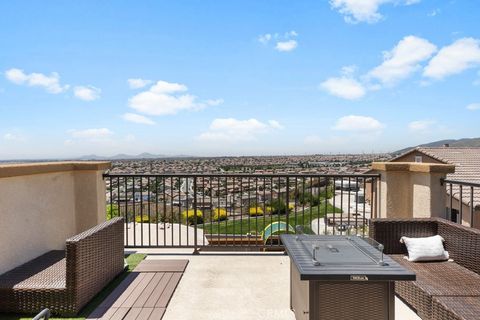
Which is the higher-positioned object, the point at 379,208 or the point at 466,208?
the point at 379,208

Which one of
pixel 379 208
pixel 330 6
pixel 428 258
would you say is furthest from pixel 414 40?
pixel 428 258

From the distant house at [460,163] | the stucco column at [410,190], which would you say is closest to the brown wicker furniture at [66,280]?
the stucco column at [410,190]

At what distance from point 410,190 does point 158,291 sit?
3365 mm

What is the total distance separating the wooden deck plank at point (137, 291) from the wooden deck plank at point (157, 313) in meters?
0.26

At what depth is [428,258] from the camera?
10.7 feet

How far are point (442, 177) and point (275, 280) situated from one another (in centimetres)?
238

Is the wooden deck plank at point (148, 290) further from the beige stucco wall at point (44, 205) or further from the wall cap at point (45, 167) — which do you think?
the wall cap at point (45, 167)

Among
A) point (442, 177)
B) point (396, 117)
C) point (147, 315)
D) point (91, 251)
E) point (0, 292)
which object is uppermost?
point (396, 117)

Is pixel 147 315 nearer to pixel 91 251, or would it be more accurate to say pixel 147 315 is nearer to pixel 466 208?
pixel 91 251

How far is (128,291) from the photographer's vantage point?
10.4ft

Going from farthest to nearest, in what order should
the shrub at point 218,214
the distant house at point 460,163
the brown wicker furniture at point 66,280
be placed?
the distant house at point 460,163
the shrub at point 218,214
the brown wicker furniture at point 66,280

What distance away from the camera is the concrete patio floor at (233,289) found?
109 inches

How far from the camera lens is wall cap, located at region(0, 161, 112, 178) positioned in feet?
10.6

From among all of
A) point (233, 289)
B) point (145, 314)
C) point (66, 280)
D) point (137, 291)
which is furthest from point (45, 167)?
point (233, 289)
